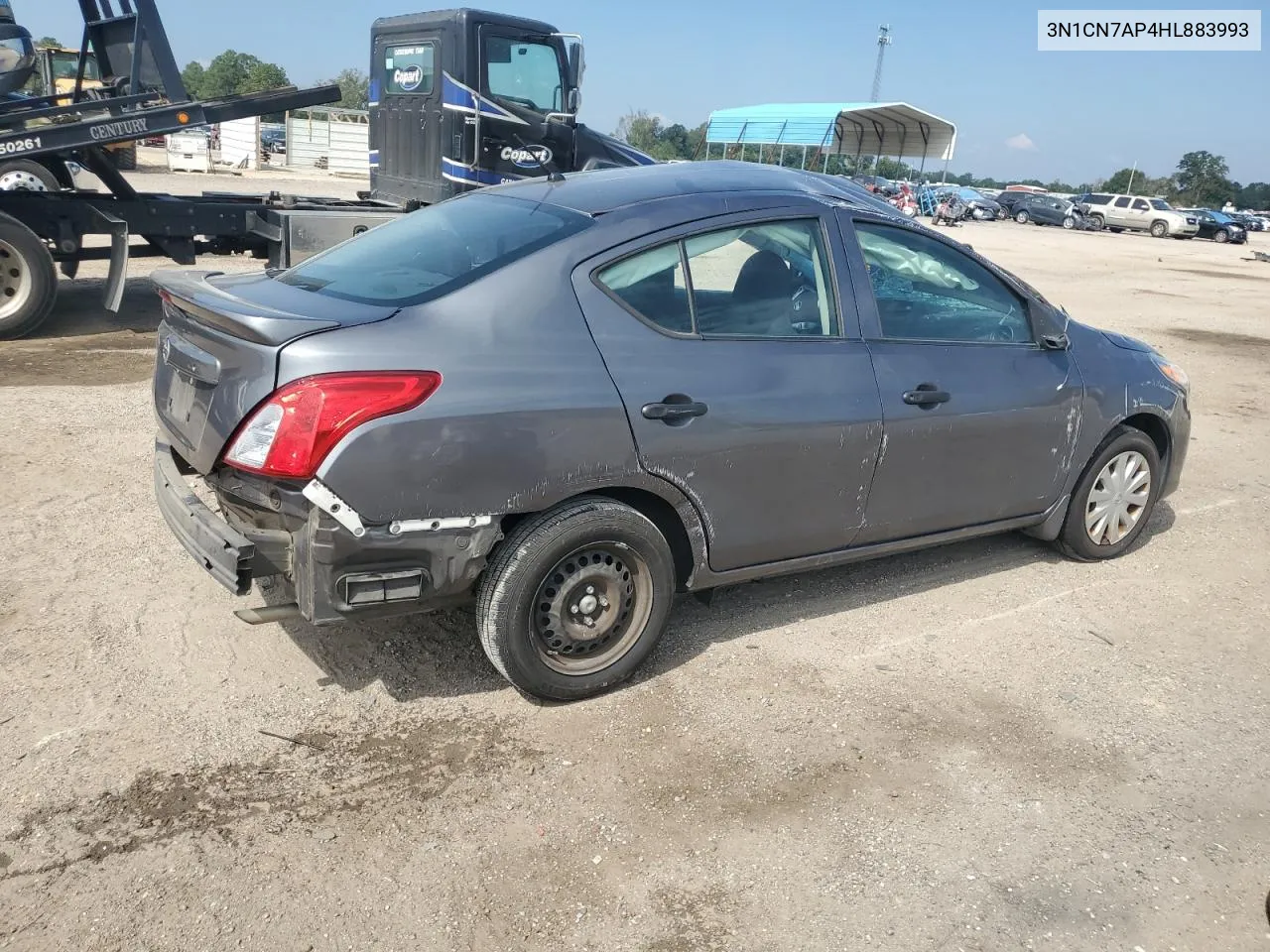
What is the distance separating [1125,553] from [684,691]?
9.50 feet

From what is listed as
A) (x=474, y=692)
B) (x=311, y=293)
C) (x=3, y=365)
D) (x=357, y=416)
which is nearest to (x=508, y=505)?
(x=357, y=416)

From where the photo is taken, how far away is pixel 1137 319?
47.1ft

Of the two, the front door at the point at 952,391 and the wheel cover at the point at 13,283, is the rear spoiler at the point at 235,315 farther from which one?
the wheel cover at the point at 13,283

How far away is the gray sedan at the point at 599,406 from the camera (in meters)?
2.98

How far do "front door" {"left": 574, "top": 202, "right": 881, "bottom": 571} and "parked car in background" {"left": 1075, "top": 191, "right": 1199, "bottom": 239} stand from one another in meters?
45.4

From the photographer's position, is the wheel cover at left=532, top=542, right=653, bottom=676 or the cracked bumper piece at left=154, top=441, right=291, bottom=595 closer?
the cracked bumper piece at left=154, top=441, right=291, bottom=595

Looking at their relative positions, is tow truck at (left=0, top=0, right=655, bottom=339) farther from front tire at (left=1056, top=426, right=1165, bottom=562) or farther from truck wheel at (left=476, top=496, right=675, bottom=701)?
front tire at (left=1056, top=426, right=1165, bottom=562)

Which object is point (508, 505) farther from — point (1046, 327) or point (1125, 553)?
point (1125, 553)

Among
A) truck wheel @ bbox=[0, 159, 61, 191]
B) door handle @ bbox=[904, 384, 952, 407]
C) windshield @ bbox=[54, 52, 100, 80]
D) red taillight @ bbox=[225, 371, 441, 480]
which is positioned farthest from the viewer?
truck wheel @ bbox=[0, 159, 61, 191]

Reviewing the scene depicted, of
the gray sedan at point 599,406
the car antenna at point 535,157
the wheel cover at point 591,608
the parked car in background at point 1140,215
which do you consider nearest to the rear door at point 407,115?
→ the car antenna at point 535,157

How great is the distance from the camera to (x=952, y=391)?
13.3ft

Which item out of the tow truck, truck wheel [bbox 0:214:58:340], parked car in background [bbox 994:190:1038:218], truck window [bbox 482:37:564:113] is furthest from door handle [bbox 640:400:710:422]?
parked car in background [bbox 994:190:1038:218]

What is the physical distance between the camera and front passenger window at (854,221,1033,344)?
4020 mm

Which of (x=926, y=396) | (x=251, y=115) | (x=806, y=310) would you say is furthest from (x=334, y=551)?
(x=251, y=115)
